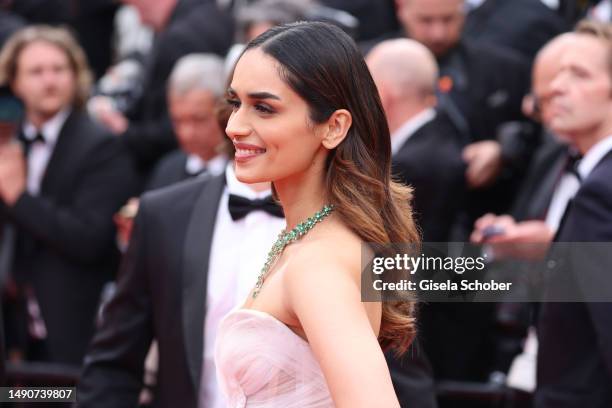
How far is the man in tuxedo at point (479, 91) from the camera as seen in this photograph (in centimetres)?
600

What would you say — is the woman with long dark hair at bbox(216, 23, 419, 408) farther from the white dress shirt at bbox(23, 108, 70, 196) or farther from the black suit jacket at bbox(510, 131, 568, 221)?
the white dress shirt at bbox(23, 108, 70, 196)

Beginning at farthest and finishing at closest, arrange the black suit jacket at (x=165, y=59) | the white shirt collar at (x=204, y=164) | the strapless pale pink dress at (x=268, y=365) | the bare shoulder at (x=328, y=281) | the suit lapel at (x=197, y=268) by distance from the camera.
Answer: the black suit jacket at (x=165, y=59) < the white shirt collar at (x=204, y=164) < the suit lapel at (x=197, y=268) < the strapless pale pink dress at (x=268, y=365) < the bare shoulder at (x=328, y=281)

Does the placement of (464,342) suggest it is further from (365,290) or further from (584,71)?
(365,290)

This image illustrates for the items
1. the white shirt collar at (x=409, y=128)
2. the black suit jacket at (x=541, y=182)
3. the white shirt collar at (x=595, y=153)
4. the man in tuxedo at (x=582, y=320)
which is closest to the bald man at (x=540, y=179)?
the black suit jacket at (x=541, y=182)

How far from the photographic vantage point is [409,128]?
5504mm

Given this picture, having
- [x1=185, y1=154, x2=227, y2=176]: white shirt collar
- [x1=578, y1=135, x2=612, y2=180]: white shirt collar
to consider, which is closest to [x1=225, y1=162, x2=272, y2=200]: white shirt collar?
[x1=578, y1=135, x2=612, y2=180]: white shirt collar

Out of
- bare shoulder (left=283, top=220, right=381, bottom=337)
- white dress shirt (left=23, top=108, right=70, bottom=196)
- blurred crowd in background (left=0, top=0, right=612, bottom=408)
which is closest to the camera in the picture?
bare shoulder (left=283, top=220, right=381, bottom=337)

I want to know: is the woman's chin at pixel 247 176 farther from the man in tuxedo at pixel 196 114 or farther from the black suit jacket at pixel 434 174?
the man in tuxedo at pixel 196 114

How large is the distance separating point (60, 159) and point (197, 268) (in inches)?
107

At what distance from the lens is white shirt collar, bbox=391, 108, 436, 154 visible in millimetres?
5465

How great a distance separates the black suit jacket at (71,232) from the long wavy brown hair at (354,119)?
11.9 ft

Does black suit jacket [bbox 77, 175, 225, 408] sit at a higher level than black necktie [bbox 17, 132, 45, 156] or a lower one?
lower

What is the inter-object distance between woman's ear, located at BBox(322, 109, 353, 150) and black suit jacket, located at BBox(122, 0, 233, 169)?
160 inches

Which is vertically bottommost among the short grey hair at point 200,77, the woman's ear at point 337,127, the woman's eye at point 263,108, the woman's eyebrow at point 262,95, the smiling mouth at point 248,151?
the smiling mouth at point 248,151
